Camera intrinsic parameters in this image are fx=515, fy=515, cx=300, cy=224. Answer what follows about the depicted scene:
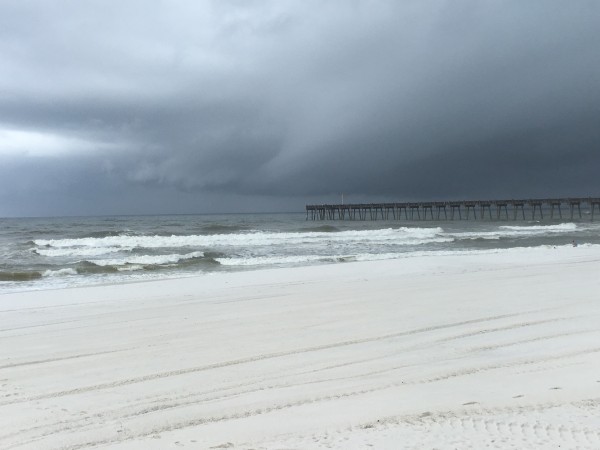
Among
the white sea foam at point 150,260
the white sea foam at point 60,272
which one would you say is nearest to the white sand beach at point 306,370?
the white sea foam at point 60,272

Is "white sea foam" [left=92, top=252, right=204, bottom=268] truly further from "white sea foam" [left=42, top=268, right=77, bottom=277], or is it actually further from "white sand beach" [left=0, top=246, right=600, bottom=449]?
"white sand beach" [left=0, top=246, right=600, bottom=449]

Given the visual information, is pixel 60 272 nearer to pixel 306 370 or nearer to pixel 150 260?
pixel 150 260

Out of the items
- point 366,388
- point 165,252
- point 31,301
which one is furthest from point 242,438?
point 165,252

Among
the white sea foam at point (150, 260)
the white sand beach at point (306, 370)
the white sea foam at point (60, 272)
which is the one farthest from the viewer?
the white sea foam at point (150, 260)

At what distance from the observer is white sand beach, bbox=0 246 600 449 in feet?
11.3

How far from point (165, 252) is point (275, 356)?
20222mm

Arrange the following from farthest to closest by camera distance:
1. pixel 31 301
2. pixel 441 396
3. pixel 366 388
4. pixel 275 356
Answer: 1. pixel 31 301
2. pixel 275 356
3. pixel 366 388
4. pixel 441 396

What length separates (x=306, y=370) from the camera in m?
4.92

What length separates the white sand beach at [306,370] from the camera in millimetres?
3430

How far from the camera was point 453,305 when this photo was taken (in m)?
8.44

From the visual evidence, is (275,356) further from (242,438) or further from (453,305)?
(453,305)

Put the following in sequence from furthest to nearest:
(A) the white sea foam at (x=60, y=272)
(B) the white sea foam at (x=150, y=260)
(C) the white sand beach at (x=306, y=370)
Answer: (B) the white sea foam at (x=150, y=260) < (A) the white sea foam at (x=60, y=272) < (C) the white sand beach at (x=306, y=370)

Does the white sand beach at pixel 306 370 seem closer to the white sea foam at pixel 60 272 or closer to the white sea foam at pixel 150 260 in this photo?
the white sea foam at pixel 60 272

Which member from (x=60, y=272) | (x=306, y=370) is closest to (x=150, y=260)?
(x=60, y=272)
